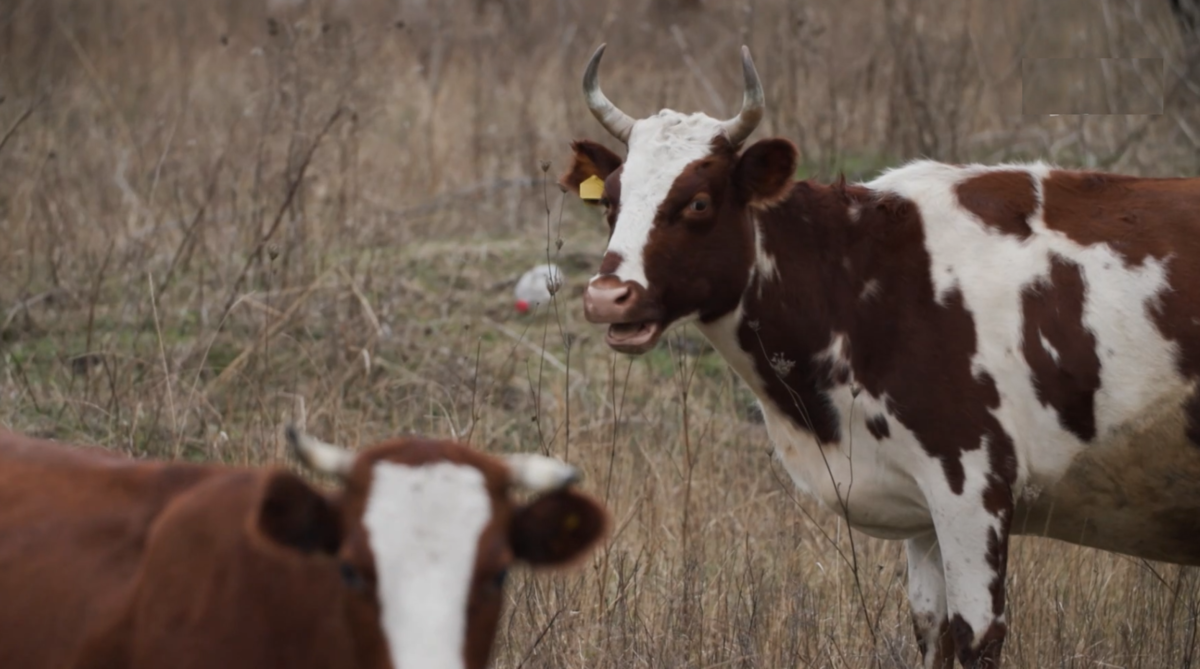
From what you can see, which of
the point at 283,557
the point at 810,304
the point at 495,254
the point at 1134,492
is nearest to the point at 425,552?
the point at 283,557

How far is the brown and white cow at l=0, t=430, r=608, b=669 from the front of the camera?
A: 2.39 metres

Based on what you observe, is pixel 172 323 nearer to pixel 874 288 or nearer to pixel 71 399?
pixel 71 399

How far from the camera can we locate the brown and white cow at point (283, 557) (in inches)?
94.2

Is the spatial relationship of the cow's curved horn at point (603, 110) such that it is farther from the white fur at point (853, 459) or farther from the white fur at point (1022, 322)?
the white fur at point (1022, 322)

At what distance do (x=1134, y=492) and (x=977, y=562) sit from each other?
51cm

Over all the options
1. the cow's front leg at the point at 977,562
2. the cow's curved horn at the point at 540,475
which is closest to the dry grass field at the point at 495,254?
the cow's front leg at the point at 977,562

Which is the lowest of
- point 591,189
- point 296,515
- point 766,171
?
point 591,189

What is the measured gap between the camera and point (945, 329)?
442 cm

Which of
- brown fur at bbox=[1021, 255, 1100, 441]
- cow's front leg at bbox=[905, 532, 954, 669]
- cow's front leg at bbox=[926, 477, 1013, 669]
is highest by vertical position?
brown fur at bbox=[1021, 255, 1100, 441]

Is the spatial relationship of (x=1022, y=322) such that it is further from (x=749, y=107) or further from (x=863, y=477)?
(x=749, y=107)

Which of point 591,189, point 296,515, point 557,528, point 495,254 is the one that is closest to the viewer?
point 296,515

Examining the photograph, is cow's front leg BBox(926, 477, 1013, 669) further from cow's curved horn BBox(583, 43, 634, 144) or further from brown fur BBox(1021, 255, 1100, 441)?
cow's curved horn BBox(583, 43, 634, 144)

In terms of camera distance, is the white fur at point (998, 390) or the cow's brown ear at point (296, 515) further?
the white fur at point (998, 390)

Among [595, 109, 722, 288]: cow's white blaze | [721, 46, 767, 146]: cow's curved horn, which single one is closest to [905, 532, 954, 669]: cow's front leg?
[595, 109, 722, 288]: cow's white blaze
